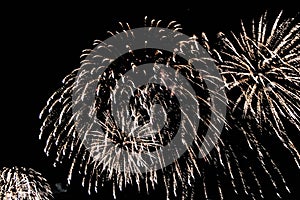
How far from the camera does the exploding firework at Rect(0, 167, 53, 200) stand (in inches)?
371

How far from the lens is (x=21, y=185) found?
9.70 m

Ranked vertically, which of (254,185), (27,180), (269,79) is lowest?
(269,79)

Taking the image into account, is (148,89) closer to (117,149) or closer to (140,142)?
(117,149)

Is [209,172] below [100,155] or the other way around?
the other way around

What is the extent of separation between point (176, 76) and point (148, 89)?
0.56 metres

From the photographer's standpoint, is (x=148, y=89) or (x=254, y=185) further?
(x=254, y=185)

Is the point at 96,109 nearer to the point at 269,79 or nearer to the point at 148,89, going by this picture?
the point at 148,89

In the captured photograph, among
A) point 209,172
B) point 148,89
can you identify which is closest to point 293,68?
point 148,89

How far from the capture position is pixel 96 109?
7559 mm

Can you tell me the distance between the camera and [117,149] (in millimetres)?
8383

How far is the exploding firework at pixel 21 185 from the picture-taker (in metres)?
9.43

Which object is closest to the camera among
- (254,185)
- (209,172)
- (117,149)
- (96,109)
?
(96,109)

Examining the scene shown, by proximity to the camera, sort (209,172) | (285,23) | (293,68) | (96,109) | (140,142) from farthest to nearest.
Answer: (209,172) → (140,142) → (96,109) → (285,23) → (293,68)

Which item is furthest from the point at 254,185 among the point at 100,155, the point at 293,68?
the point at 293,68
